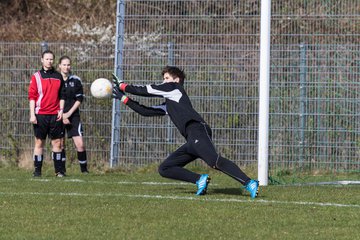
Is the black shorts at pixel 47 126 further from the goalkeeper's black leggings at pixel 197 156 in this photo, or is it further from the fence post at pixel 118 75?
the goalkeeper's black leggings at pixel 197 156

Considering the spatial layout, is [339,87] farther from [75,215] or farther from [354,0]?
[75,215]

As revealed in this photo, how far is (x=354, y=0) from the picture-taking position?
55.2ft

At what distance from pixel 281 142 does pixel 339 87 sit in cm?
145

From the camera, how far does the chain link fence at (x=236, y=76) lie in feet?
53.0

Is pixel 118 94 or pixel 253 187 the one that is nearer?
pixel 253 187

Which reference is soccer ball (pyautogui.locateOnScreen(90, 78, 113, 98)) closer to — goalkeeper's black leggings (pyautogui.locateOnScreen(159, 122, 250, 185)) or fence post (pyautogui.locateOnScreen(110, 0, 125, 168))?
goalkeeper's black leggings (pyautogui.locateOnScreen(159, 122, 250, 185))

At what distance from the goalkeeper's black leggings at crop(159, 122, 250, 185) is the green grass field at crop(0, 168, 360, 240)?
25 centimetres

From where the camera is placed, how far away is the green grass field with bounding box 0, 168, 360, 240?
25.3ft

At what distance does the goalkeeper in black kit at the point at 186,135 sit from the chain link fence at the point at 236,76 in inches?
204

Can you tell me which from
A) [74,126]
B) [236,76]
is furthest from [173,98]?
[236,76]

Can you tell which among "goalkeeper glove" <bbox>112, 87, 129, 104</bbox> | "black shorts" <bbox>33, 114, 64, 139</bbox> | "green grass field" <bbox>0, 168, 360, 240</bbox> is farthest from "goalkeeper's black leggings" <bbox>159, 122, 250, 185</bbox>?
"black shorts" <bbox>33, 114, 64, 139</bbox>

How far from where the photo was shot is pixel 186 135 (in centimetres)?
1105

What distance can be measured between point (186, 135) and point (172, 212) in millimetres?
2219

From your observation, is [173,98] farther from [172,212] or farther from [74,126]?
[74,126]
